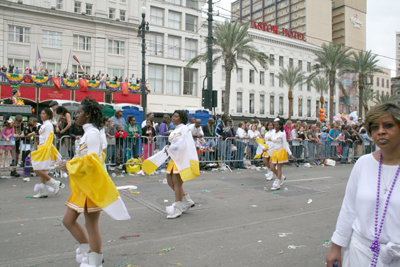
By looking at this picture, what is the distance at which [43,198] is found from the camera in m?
7.11

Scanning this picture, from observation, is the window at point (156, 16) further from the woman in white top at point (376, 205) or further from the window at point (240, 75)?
the woman in white top at point (376, 205)

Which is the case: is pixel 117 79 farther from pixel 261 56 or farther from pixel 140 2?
pixel 261 56

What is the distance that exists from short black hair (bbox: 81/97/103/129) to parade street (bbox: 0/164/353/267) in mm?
1670

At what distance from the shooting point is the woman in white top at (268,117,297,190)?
8703mm

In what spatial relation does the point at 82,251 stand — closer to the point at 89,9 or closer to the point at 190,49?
the point at 89,9

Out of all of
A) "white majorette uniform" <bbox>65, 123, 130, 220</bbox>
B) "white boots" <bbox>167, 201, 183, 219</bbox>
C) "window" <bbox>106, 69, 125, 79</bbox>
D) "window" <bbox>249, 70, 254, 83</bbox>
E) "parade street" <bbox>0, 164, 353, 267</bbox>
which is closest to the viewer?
"white majorette uniform" <bbox>65, 123, 130, 220</bbox>

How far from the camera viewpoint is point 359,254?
2068 millimetres

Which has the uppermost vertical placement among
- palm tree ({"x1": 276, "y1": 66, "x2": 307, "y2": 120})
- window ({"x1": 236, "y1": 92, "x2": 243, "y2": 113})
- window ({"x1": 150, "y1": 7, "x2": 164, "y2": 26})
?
window ({"x1": 150, "y1": 7, "x2": 164, "y2": 26})

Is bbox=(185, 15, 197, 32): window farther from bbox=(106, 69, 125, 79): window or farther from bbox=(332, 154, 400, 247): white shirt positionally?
bbox=(332, 154, 400, 247): white shirt

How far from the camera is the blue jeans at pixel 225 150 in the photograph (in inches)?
494

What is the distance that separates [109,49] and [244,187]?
28143mm

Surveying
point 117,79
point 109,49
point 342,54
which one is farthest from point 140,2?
point 342,54

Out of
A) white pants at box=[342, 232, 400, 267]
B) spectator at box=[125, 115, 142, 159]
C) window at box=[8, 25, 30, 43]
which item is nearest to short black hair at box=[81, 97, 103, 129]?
white pants at box=[342, 232, 400, 267]

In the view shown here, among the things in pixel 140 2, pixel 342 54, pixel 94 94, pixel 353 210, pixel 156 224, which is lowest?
pixel 156 224
